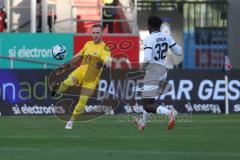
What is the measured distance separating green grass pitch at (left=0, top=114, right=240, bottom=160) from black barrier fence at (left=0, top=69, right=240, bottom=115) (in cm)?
411

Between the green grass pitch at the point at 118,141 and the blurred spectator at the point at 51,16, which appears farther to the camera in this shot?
the blurred spectator at the point at 51,16

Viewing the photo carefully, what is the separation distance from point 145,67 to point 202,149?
12.9 ft

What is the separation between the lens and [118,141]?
16297 mm

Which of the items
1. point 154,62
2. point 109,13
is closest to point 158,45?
point 154,62

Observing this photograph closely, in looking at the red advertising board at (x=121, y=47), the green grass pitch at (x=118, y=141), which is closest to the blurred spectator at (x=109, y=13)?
the red advertising board at (x=121, y=47)

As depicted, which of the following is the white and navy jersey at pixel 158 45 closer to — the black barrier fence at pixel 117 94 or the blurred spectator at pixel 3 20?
the black barrier fence at pixel 117 94

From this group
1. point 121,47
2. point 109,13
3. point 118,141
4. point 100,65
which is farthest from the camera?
point 109,13

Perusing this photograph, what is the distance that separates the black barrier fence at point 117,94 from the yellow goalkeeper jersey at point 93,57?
207 inches

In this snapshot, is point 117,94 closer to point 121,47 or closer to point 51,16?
point 121,47

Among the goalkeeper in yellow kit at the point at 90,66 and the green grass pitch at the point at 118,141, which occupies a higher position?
the goalkeeper in yellow kit at the point at 90,66

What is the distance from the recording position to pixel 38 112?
2656cm

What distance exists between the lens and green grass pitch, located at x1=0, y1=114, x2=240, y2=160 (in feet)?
45.3

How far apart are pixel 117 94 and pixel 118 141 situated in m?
10.5

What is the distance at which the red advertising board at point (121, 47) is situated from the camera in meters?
30.7
